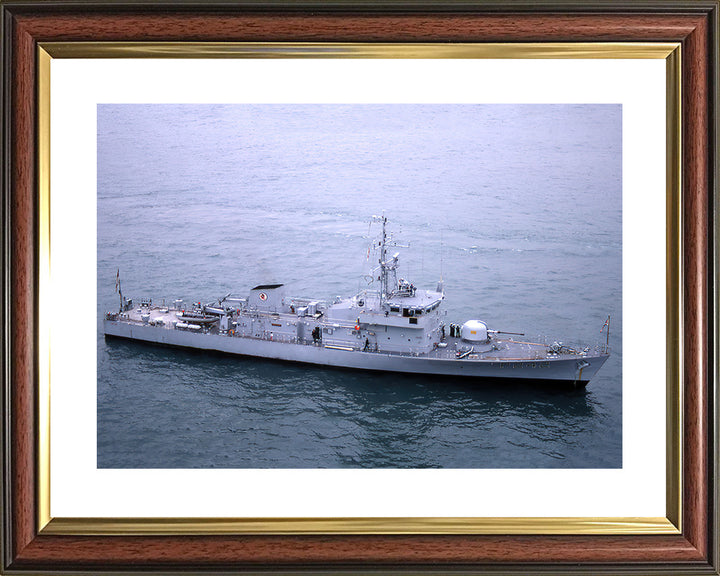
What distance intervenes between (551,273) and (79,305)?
221 inches

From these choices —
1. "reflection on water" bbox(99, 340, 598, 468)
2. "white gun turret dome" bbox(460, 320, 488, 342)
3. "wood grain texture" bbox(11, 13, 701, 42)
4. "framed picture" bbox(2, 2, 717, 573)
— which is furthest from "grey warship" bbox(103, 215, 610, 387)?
"wood grain texture" bbox(11, 13, 701, 42)

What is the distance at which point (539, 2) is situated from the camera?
15.4ft

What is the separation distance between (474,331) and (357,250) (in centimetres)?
213

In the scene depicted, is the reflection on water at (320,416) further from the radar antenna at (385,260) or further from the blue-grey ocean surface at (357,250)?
the radar antenna at (385,260)

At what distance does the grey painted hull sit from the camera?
30.2ft

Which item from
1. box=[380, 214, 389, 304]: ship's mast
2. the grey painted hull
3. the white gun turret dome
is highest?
box=[380, 214, 389, 304]: ship's mast

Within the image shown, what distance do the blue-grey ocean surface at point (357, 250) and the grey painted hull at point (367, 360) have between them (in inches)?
17.0

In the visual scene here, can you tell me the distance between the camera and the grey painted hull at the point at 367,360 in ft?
30.2

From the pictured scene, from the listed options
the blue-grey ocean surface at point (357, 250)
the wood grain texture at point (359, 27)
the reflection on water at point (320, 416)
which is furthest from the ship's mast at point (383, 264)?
the wood grain texture at point (359, 27)

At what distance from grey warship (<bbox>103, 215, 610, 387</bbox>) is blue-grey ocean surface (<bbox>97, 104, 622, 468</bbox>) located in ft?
1.13

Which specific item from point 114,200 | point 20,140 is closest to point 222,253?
point 114,200

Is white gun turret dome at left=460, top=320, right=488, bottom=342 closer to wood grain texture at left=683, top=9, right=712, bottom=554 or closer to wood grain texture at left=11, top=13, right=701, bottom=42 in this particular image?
wood grain texture at left=683, top=9, right=712, bottom=554

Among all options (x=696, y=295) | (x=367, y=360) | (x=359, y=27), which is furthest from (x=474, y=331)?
(x=359, y=27)

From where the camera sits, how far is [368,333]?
519 inches
